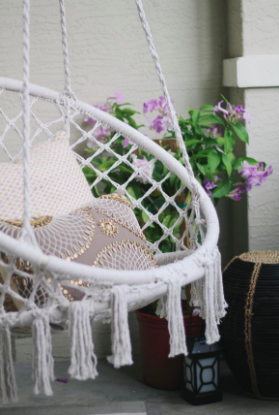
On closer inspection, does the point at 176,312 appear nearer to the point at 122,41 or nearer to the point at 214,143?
the point at 214,143

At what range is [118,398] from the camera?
203cm

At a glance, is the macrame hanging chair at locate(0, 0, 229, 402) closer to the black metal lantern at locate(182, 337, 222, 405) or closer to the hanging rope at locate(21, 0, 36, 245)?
the hanging rope at locate(21, 0, 36, 245)

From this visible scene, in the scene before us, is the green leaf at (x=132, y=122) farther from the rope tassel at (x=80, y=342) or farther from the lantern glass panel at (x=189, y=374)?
the rope tassel at (x=80, y=342)

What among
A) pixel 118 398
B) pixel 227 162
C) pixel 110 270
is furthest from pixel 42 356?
pixel 227 162

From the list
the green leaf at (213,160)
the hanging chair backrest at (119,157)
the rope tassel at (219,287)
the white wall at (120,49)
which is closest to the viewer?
the hanging chair backrest at (119,157)

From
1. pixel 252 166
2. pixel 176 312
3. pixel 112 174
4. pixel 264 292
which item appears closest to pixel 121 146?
pixel 112 174

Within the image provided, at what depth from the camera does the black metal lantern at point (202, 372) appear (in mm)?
1915

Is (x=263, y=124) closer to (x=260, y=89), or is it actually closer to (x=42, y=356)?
(x=260, y=89)

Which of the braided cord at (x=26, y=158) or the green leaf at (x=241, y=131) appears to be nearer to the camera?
the braided cord at (x=26, y=158)

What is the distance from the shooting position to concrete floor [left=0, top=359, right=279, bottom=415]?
1.89 m

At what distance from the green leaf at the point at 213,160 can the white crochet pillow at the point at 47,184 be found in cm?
58

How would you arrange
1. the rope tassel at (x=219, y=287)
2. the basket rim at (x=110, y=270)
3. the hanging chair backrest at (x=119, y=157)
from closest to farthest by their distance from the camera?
1. the basket rim at (x=110, y=270)
2. the hanging chair backrest at (x=119, y=157)
3. the rope tassel at (x=219, y=287)

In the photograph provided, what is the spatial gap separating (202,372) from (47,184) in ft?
2.98

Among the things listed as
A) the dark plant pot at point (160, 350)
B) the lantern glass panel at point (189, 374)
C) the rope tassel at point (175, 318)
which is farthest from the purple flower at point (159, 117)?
the rope tassel at point (175, 318)
